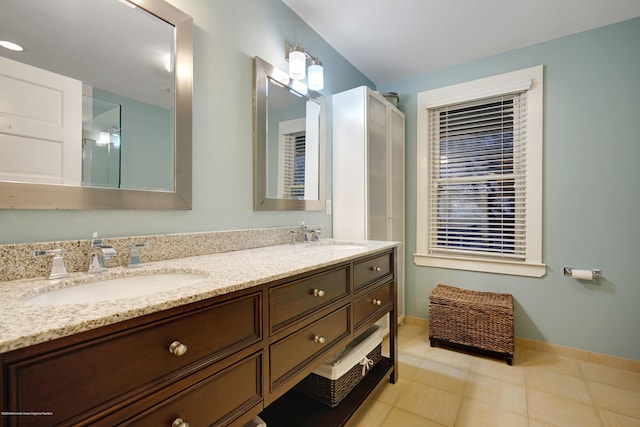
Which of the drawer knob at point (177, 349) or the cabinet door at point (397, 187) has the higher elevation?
the cabinet door at point (397, 187)

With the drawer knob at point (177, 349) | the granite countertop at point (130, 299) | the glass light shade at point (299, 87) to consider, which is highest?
the glass light shade at point (299, 87)

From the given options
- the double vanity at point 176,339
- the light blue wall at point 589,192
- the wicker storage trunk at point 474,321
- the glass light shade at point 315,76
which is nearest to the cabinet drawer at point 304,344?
the double vanity at point 176,339

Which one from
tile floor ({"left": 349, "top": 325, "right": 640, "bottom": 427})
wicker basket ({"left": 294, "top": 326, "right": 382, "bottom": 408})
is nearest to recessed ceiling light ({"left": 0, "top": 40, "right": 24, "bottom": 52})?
wicker basket ({"left": 294, "top": 326, "right": 382, "bottom": 408})

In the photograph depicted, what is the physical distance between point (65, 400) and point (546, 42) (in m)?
3.30

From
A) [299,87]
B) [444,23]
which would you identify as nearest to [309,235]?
[299,87]

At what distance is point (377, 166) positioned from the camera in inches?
97.0

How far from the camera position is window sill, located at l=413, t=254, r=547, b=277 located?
7.89ft

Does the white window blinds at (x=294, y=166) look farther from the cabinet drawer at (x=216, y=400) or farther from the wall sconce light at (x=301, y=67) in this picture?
the cabinet drawer at (x=216, y=400)

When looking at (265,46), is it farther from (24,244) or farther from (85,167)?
(24,244)

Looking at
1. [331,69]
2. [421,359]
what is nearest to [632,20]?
[331,69]

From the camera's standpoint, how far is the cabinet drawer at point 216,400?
701 millimetres

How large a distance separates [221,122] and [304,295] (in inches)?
37.7

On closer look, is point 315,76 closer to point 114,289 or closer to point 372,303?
point 372,303

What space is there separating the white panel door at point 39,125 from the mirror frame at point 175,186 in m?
0.04
